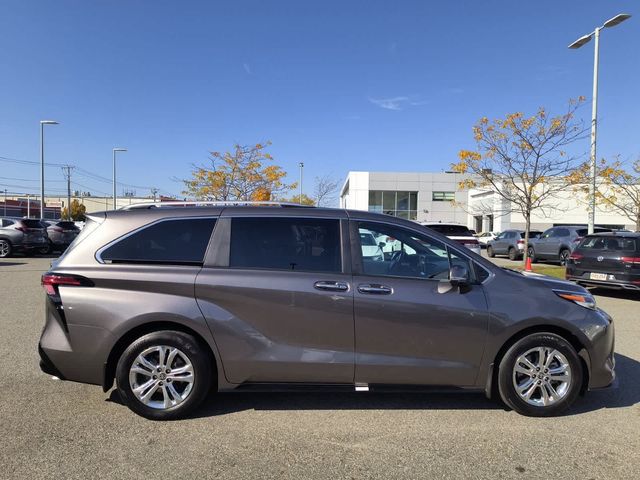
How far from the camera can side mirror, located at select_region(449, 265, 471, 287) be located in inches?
147

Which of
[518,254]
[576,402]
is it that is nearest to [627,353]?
[576,402]

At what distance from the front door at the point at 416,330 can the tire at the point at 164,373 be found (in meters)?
1.31

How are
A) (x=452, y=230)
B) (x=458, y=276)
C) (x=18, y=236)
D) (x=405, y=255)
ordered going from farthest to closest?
(x=18, y=236) < (x=452, y=230) < (x=405, y=255) < (x=458, y=276)

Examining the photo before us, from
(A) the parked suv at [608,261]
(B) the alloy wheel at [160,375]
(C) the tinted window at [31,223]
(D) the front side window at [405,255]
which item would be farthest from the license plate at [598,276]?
(C) the tinted window at [31,223]

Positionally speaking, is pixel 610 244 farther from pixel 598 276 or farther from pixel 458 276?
pixel 458 276

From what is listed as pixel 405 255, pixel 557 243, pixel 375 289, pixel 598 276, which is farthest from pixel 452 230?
pixel 375 289

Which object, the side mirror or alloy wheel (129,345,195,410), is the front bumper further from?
alloy wheel (129,345,195,410)

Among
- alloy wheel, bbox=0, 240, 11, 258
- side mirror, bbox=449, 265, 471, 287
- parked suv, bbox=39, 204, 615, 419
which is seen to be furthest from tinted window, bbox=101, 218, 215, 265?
alloy wheel, bbox=0, 240, 11, 258

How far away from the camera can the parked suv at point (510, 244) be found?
21.7 m

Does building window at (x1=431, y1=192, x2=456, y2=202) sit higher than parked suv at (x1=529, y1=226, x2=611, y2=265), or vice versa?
building window at (x1=431, y1=192, x2=456, y2=202)

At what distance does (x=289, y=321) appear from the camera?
3.75 metres

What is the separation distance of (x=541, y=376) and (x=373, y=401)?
1444 millimetres

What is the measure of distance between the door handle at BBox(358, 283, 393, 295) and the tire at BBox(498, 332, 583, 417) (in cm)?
114

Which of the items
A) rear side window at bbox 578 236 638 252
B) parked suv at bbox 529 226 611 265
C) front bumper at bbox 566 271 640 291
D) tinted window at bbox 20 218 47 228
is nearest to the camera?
front bumper at bbox 566 271 640 291
